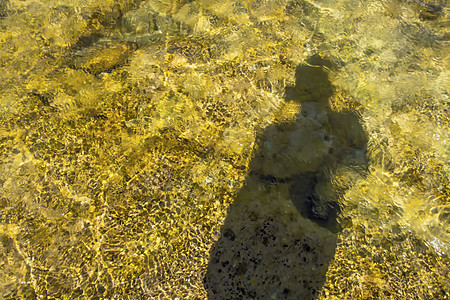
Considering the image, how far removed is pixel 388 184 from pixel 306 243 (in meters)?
1.48

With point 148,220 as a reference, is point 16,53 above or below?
above

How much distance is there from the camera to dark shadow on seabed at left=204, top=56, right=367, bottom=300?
3.19 m

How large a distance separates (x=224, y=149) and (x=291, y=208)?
1207mm

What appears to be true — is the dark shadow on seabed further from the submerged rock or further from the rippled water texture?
the submerged rock

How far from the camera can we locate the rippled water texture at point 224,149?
10.6 feet

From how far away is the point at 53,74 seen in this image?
4203 millimetres

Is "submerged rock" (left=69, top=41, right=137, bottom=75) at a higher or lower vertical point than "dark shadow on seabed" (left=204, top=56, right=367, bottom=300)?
higher

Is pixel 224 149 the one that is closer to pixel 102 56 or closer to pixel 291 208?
pixel 291 208

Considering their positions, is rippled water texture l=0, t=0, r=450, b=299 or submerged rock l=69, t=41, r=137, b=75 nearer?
rippled water texture l=0, t=0, r=450, b=299

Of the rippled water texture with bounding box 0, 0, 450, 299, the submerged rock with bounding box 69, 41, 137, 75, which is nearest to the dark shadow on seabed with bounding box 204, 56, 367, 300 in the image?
the rippled water texture with bounding box 0, 0, 450, 299

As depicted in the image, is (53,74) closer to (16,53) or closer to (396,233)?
(16,53)

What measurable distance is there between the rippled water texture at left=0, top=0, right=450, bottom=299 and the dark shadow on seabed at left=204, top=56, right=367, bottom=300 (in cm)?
2

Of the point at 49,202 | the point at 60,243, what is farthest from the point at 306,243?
the point at 49,202

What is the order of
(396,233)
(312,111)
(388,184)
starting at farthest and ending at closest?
(312,111) < (388,184) < (396,233)
